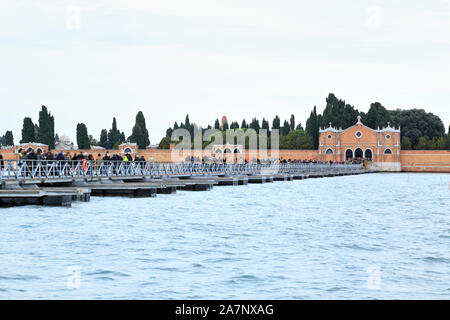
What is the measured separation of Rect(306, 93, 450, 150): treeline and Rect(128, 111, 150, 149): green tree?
Result: 27537 millimetres

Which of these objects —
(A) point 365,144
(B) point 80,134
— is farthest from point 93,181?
(A) point 365,144

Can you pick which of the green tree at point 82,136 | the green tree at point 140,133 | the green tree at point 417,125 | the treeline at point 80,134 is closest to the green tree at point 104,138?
the treeline at point 80,134

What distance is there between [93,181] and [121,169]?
16.6 feet

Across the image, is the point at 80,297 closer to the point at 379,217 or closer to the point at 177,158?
the point at 379,217

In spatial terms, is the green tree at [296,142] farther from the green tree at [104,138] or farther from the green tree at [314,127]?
the green tree at [104,138]

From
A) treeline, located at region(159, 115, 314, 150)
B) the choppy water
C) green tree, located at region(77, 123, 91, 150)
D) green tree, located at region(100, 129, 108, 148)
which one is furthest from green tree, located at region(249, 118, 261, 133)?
the choppy water

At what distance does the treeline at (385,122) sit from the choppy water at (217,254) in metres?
84.9

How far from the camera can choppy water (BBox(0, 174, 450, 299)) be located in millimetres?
13117

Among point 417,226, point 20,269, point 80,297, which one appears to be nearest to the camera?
point 80,297

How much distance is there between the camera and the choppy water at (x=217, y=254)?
13.1m

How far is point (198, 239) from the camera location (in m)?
20.1

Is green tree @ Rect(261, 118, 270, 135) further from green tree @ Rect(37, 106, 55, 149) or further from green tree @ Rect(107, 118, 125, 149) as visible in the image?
green tree @ Rect(37, 106, 55, 149)

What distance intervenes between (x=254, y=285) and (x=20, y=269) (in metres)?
4.83

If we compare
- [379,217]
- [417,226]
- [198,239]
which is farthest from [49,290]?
[379,217]
